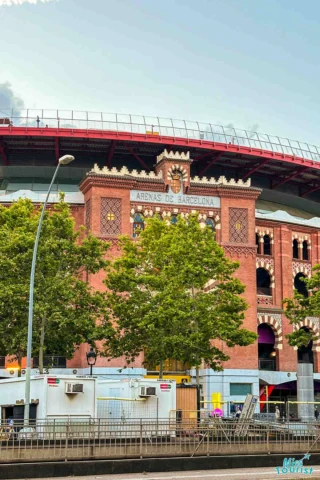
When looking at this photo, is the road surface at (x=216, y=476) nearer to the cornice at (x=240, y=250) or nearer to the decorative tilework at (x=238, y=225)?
the cornice at (x=240, y=250)

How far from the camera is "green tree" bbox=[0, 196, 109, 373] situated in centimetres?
3622

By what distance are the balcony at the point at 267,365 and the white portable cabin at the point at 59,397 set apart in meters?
26.1

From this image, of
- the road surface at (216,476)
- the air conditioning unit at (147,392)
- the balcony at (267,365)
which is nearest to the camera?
the road surface at (216,476)

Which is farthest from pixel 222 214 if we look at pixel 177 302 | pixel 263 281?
pixel 177 302

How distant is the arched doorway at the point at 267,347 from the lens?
53500 mm

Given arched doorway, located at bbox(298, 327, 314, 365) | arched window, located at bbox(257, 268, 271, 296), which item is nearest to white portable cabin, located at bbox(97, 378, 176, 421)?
arched window, located at bbox(257, 268, 271, 296)

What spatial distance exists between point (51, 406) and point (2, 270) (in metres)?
10.4

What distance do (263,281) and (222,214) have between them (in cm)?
785

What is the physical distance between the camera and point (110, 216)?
48844 mm

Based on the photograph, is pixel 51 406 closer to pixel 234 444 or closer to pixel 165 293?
pixel 234 444

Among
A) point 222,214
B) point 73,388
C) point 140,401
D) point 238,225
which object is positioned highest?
point 222,214

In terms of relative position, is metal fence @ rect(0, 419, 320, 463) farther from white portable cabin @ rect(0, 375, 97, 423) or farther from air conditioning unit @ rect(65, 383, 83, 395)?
white portable cabin @ rect(0, 375, 97, 423)

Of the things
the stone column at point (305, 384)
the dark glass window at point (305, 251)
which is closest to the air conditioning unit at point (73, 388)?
the stone column at point (305, 384)

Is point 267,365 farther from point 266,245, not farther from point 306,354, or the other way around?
point 266,245
